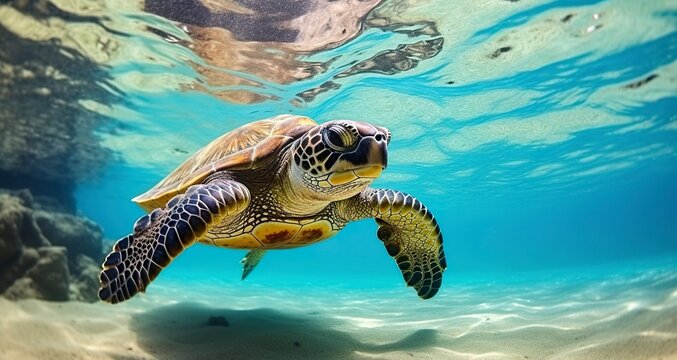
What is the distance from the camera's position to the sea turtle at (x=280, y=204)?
2719 mm

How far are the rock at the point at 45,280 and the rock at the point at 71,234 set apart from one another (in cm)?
297

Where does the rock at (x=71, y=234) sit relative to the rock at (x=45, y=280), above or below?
above

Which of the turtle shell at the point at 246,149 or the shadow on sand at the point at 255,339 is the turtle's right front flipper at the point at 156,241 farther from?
the shadow on sand at the point at 255,339

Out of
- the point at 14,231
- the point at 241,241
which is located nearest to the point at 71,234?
the point at 14,231

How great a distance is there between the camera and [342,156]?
296cm

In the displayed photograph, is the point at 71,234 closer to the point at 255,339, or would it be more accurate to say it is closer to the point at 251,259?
the point at 251,259

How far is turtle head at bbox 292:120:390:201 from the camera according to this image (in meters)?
2.89

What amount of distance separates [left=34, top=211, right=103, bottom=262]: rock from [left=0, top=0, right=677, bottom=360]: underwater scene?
2.3 inches

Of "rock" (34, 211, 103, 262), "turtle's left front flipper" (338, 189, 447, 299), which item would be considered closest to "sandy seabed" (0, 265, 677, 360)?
"turtle's left front flipper" (338, 189, 447, 299)

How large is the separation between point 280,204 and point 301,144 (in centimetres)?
87

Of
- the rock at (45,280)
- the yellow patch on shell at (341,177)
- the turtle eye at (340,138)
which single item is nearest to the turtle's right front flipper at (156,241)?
the yellow patch on shell at (341,177)

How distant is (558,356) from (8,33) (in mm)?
12025

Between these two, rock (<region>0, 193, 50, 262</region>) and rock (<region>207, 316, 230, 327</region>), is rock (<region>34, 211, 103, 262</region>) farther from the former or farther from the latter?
rock (<region>207, 316, 230, 327</region>)

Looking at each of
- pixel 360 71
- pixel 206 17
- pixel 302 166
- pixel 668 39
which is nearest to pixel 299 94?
pixel 360 71
